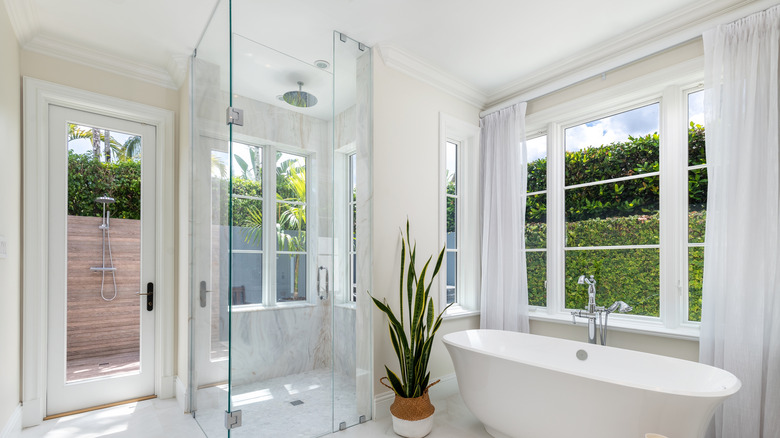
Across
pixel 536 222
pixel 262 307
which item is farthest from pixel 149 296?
pixel 536 222

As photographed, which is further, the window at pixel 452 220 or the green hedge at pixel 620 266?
the window at pixel 452 220

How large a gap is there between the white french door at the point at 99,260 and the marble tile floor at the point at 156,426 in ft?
0.57

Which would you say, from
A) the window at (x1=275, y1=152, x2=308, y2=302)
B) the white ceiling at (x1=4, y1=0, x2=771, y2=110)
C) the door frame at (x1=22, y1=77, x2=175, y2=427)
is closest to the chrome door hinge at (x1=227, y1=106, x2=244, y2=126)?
the window at (x1=275, y1=152, x2=308, y2=302)

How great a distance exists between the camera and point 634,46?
2684mm

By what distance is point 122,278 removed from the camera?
9.70ft

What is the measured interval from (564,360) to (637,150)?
5.17 feet

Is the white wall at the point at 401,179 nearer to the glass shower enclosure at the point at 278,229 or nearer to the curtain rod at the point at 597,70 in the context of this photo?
the glass shower enclosure at the point at 278,229

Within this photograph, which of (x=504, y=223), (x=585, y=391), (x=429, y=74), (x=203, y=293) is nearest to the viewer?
(x=585, y=391)

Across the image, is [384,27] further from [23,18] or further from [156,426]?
[156,426]

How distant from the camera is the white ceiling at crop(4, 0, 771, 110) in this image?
7.66 feet

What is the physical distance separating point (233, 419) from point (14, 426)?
1356 millimetres

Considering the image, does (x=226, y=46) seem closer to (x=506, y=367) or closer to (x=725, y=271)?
(x=506, y=367)

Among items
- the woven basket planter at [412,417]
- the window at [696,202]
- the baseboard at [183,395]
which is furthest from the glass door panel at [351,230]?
the window at [696,202]

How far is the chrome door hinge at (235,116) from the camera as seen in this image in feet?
6.99
